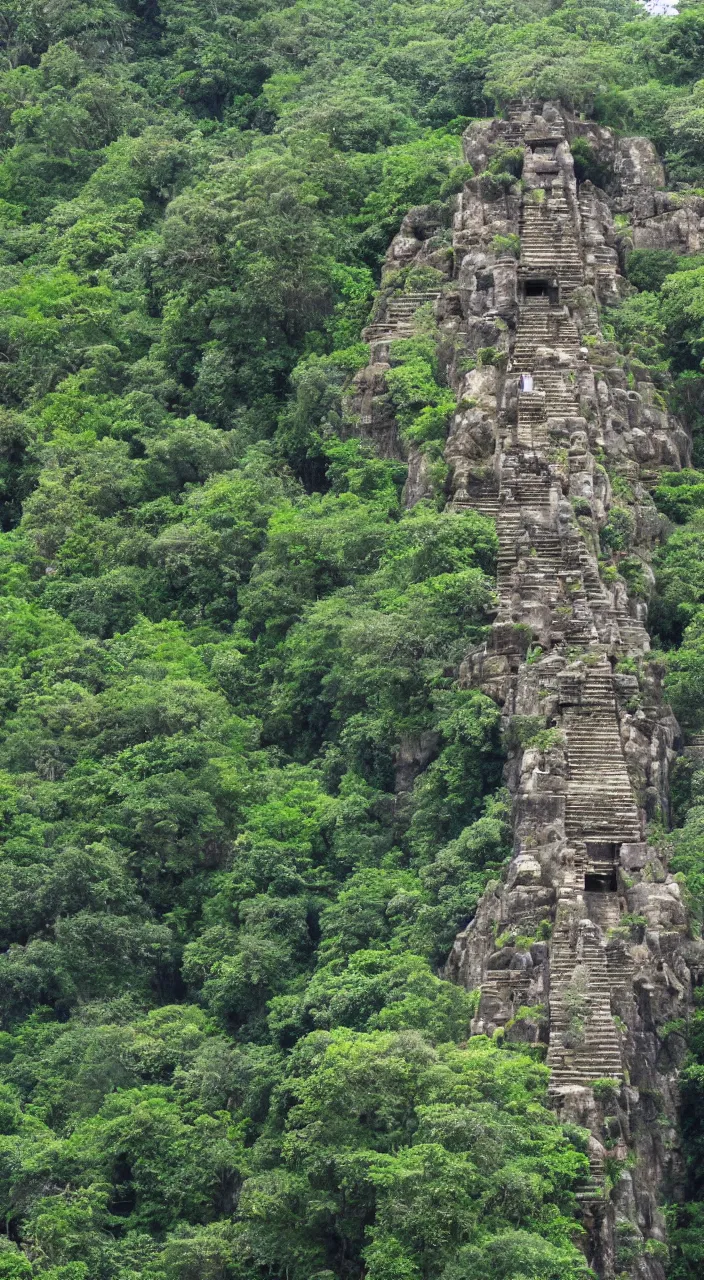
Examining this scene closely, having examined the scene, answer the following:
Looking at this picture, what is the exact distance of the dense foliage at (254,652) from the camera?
64000 mm

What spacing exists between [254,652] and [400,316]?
10.1m

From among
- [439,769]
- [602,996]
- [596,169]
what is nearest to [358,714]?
[439,769]

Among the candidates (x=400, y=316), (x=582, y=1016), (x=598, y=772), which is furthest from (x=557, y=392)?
(x=582, y=1016)

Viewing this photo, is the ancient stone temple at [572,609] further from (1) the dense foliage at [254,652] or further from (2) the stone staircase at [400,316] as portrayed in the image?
(1) the dense foliage at [254,652]

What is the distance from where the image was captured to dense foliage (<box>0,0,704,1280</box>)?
2520 inches

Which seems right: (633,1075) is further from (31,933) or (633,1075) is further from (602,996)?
(31,933)

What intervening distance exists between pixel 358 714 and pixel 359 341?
1438 centimetres

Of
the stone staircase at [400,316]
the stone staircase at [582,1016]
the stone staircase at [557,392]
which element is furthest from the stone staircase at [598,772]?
the stone staircase at [400,316]

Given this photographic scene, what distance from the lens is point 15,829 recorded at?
75.9 metres

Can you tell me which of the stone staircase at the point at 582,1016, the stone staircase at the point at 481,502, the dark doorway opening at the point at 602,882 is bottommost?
the stone staircase at the point at 582,1016

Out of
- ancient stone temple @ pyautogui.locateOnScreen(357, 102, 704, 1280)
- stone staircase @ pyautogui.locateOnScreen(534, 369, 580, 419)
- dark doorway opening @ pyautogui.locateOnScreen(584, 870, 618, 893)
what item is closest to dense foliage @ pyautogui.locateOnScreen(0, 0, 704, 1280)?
ancient stone temple @ pyautogui.locateOnScreen(357, 102, 704, 1280)

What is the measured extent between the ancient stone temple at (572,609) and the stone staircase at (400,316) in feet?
0.21

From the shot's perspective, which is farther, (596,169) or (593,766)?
(596,169)

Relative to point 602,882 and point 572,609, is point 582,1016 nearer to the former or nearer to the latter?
point 602,882
